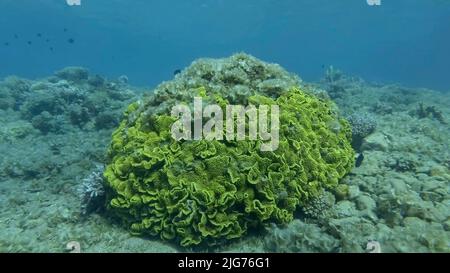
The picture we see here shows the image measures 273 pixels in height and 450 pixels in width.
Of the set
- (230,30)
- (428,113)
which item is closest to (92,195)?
(428,113)

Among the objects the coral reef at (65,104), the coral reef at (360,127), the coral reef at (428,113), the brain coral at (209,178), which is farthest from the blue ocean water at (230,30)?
the brain coral at (209,178)

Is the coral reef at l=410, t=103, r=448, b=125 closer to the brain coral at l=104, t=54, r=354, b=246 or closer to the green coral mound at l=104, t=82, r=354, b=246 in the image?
the brain coral at l=104, t=54, r=354, b=246

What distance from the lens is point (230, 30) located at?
102m

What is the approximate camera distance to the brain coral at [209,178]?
19.3ft

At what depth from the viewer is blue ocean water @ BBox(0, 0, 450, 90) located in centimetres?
5950

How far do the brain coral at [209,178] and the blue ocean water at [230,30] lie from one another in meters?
21.2

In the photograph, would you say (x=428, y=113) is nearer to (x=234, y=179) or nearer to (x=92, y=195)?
(x=234, y=179)

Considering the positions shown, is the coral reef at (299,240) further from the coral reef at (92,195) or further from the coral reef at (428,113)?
the coral reef at (428,113)

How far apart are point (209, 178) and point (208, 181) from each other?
6cm

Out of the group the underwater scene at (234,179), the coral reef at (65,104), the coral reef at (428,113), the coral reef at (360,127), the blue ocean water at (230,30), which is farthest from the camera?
the blue ocean water at (230,30)

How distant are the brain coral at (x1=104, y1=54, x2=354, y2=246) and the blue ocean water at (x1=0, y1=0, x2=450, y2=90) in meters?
21.2

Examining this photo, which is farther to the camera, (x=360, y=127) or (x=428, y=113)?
(x=428, y=113)

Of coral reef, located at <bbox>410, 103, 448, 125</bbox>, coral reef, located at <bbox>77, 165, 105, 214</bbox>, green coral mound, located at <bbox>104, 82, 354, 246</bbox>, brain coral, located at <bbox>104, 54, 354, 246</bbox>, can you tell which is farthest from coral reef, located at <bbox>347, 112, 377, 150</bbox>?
coral reef, located at <bbox>77, 165, 105, 214</bbox>

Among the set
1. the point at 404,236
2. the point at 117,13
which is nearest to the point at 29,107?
the point at 404,236
